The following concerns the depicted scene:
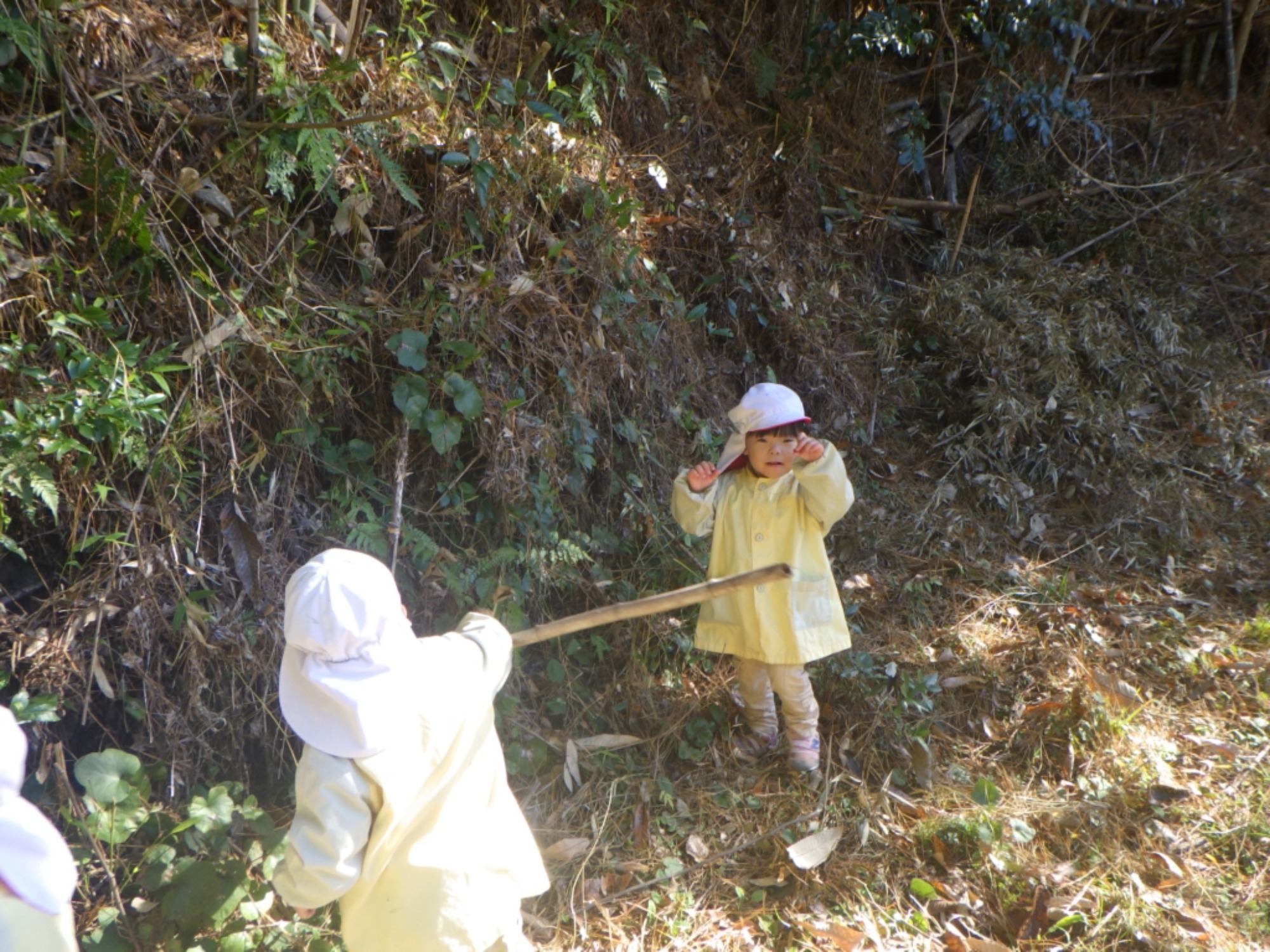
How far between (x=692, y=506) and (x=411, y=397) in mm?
1119

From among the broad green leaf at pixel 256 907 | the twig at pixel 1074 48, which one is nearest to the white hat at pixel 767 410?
the broad green leaf at pixel 256 907

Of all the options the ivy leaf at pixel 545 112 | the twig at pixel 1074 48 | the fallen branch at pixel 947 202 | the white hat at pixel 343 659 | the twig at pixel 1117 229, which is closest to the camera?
the white hat at pixel 343 659

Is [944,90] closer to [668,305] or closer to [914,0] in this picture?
[914,0]

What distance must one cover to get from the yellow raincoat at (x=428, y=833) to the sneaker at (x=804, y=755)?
1338mm

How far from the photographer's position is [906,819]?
3115 mm

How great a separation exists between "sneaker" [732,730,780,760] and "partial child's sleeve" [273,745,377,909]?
6.22ft

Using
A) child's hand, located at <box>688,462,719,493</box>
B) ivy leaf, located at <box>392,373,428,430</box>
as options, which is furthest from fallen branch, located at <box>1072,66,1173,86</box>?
ivy leaf, located at <box>392,373,428,430</box>

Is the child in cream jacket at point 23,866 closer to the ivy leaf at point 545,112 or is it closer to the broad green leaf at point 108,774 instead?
the broad green leaf at point 108,774

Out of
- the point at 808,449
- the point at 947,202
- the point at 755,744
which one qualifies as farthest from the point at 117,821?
the point at 947,202

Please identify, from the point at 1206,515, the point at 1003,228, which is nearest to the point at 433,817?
the point at 1206,515

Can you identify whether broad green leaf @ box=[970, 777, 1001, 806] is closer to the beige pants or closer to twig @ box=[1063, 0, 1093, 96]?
the beige pants

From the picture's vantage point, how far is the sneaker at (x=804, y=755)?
3.33 m

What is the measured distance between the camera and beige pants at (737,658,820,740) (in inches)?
128

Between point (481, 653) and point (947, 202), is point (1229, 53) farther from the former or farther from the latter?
point (481, 653)
